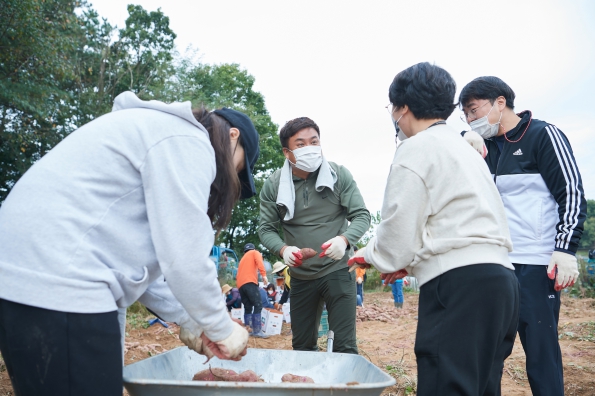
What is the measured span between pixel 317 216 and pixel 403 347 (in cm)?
440

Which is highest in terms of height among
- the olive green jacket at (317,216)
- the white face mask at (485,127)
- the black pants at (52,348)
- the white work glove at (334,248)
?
the white face mask at (485,127)

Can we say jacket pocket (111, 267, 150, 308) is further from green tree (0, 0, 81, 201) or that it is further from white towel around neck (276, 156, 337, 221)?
green tree (0, 0, 81, 201)

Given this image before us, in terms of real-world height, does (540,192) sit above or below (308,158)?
below

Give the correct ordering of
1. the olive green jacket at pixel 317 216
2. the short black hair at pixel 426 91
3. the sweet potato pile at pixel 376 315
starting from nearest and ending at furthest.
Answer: the short black hair at pixel 426 91, the olive green jacket at pixel 317 216, the sweet potato pile at pixel 376 315

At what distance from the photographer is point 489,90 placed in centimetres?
327

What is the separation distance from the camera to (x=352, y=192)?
4.12 m

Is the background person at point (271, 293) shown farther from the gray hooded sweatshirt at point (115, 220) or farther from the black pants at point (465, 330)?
the gray hooded sweatshirt at point (115, 220)

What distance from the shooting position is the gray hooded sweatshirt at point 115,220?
1.53 metres

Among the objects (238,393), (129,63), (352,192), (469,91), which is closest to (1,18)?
(352,192)

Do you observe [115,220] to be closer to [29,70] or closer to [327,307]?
[327,307]

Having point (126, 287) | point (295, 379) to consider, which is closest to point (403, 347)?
point (295, 379)

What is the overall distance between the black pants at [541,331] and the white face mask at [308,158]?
180 cm

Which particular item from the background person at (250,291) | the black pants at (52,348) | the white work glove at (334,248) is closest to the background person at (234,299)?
the background person at (250,291)

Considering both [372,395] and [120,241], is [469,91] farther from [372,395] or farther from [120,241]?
[120,241]
